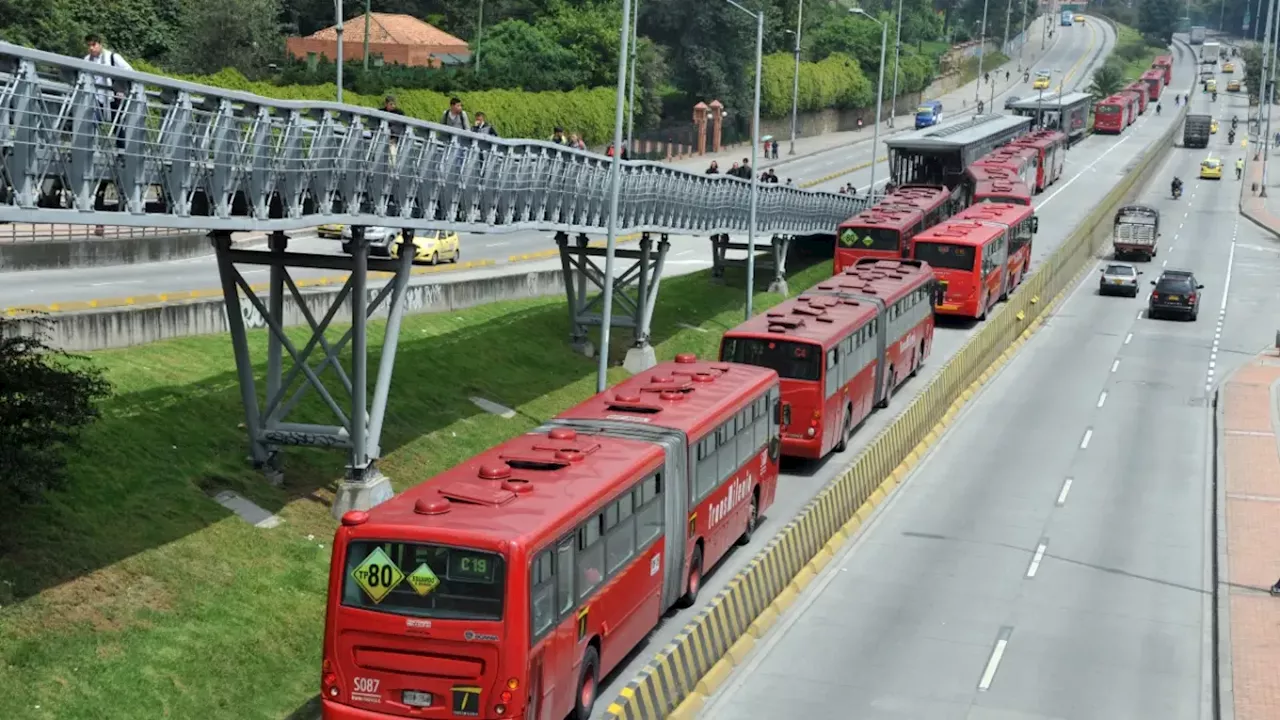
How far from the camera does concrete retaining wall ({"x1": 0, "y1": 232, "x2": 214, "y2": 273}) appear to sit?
4669 cm

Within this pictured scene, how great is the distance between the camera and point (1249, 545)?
3222 centimetres

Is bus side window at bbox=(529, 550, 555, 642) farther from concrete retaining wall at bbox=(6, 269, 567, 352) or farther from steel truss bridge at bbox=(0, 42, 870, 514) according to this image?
concrete retaining wall at bbox=(6, 269, 567, 352)

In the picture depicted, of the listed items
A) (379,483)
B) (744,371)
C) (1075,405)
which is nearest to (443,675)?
(379,483)

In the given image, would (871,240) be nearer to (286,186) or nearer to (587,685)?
(286,186)

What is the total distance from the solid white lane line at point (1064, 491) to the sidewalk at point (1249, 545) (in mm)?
3099

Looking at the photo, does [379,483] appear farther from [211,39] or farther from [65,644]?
[211,39]

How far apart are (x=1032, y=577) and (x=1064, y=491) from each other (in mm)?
7293

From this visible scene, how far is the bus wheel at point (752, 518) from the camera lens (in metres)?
30.7

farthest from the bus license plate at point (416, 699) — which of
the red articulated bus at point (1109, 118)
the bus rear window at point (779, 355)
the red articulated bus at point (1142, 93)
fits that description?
the red articulated bus at point (1142, 93)

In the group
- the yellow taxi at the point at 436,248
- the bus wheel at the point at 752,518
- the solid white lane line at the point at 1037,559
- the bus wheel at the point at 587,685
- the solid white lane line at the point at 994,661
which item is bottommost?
the solid white lane line at the point at 1037,559

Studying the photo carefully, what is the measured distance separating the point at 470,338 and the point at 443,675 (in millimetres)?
25736

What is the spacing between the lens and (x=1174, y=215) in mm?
99812

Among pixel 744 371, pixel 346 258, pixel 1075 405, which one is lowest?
pixel 1075 405

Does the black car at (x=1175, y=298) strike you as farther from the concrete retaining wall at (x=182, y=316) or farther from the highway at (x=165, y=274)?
the concrete retaining wall at (x=182, y=316)
